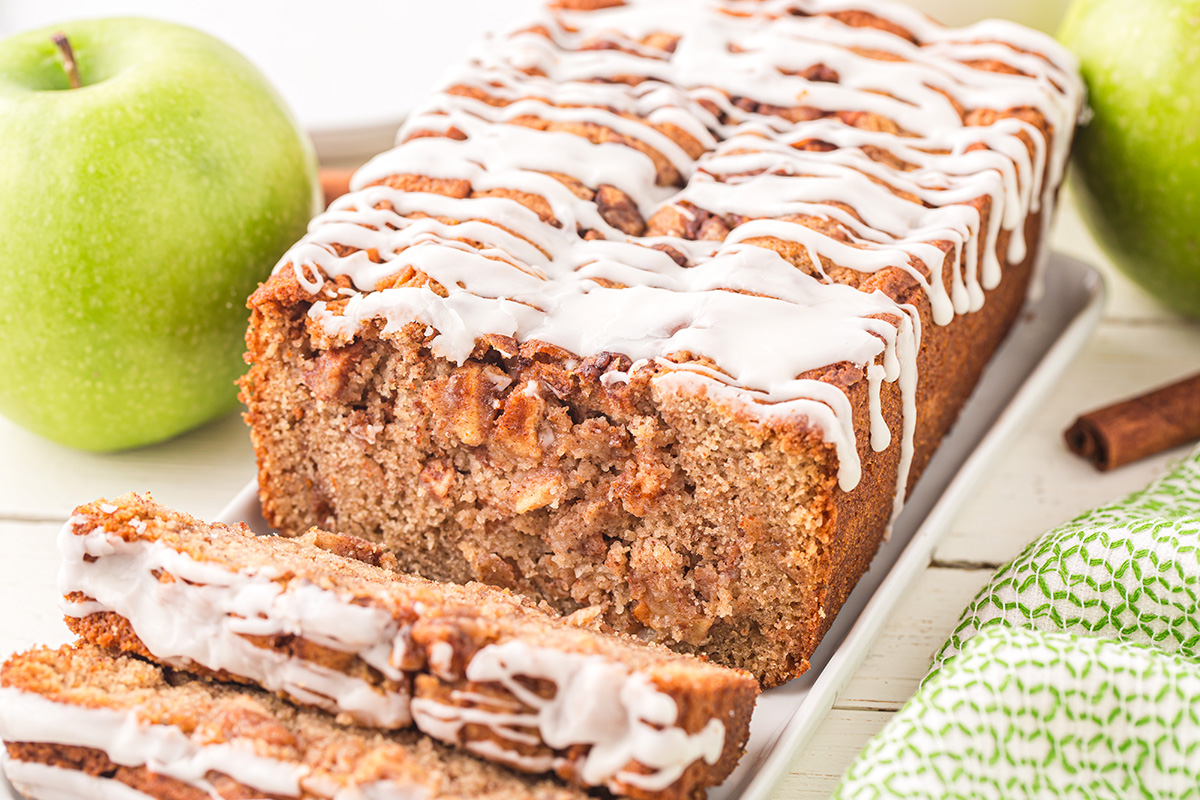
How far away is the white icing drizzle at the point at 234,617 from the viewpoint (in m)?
1.80

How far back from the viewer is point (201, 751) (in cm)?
175

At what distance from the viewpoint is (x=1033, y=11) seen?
3.72 m

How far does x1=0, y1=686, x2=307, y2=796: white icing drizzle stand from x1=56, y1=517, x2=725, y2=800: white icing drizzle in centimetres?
14

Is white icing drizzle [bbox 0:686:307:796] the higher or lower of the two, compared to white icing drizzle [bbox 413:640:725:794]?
lower

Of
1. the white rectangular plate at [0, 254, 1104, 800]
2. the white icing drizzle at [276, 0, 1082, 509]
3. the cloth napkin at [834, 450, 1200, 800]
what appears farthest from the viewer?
the white icing drizzle at [276, 0, 1082, 509]

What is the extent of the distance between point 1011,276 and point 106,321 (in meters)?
2.11

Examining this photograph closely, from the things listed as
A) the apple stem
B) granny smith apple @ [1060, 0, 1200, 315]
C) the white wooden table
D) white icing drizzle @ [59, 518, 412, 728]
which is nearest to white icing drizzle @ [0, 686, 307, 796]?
white icing drizzle @ [59, 518, 412, 728]

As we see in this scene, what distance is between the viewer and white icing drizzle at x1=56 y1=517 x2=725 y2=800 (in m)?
1.70

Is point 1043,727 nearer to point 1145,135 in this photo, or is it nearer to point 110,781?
point 110,781

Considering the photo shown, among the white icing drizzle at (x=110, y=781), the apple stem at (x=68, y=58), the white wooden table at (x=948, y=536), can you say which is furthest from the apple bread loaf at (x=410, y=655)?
the apple stem at (x=68, y=58)

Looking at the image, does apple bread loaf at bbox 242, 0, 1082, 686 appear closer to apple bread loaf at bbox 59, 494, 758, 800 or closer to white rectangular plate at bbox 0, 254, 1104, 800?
white rectangular plate at bbox 0, 254, 1104, 800

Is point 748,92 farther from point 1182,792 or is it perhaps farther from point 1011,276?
point 1182,792

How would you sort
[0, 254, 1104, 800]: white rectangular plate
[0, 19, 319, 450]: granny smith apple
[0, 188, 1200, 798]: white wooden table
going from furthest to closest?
1. [0, 19, 319, 450]: granny smith apple
2. [0, 188, 1200, 798]: white wooden table
3. [0, 254, 1104, 800]: white rectangular plate

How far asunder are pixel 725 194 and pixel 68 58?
1.49 metres
